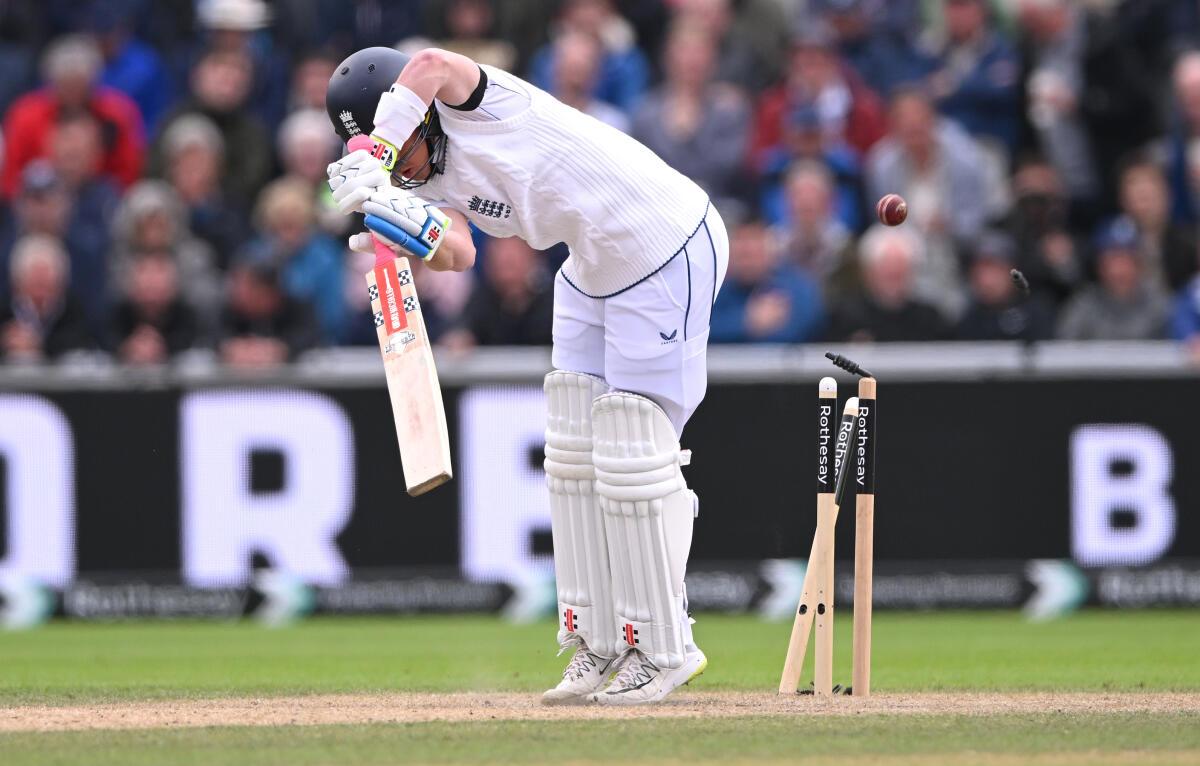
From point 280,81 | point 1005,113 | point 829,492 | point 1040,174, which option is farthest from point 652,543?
point 280,81

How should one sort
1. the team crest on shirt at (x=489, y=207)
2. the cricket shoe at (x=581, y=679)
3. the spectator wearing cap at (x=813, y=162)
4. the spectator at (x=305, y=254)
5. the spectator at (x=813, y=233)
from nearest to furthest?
the team crest on shirt at (x=489, y=207) < the cricket shoe at (x=581, y=679) < the spectator at (x=813, y=233) < the spectator at (x=305, y=254) < the spectator wearing cap at (x=813, y=162)

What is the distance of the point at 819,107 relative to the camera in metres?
14.0

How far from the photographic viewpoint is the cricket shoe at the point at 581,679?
7.39 m

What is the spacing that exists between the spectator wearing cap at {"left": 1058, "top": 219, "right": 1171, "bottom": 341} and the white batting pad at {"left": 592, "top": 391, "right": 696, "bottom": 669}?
234 inches

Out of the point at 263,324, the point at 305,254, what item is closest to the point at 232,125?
the point at 305,254

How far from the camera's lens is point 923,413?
12.0 meters

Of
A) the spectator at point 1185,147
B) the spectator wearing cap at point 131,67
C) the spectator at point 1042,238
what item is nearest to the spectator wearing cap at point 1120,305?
the spectator at point 1042,238

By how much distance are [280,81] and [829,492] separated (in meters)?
8.87

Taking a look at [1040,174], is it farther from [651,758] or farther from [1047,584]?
[651,758]

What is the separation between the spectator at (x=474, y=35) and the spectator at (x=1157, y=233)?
440 centimetres

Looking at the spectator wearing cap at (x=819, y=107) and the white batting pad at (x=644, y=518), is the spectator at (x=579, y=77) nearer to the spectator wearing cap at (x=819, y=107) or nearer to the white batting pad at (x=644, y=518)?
the spectator wearing cap at (x=819, y=107)

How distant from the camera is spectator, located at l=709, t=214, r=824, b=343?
1252 centimetres

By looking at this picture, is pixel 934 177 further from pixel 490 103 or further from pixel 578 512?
pixel 490 103

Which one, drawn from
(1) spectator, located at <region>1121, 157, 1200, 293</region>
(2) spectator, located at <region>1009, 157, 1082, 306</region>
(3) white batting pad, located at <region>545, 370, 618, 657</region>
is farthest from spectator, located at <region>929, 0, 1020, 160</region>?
(3) white batting pad, located at <region>545, 370, 618, 657</region>
